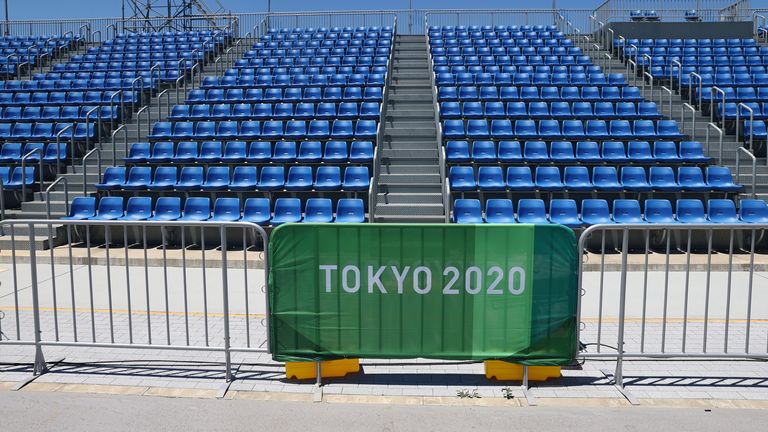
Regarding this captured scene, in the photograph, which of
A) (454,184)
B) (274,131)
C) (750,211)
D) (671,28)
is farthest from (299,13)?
(750,211)

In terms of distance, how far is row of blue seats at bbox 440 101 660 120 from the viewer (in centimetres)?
1384

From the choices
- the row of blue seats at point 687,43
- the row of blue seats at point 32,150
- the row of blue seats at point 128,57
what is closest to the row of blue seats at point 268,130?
the row of blue seats at point 32,150

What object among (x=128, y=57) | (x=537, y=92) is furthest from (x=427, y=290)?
(x=128, y=57)

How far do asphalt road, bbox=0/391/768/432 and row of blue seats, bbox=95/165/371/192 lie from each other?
23.4 feet

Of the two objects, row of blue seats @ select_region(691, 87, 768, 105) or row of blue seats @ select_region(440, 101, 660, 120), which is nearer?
row of blue seats @ select_region(440, 101, 660, 120)

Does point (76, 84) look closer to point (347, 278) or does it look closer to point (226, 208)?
point (226, 208)

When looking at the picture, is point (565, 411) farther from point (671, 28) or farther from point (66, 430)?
point (671, 28)

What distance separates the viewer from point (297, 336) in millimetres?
4797

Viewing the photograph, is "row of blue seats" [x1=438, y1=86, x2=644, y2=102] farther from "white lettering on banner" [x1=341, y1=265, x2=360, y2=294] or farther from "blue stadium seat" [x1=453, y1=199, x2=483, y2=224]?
"white lettering on banner" [x1=341, y1=265, x2=360, y2=294]

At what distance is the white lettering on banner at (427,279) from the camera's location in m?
4.66

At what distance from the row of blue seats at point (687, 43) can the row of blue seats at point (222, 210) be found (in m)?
14.3

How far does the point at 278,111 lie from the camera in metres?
14.8

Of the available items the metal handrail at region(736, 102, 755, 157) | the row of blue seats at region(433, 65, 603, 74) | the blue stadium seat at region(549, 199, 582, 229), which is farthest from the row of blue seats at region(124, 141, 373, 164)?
the metal handrail at region(736, 102, 755, 157)

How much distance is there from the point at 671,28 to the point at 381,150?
14.7 m
